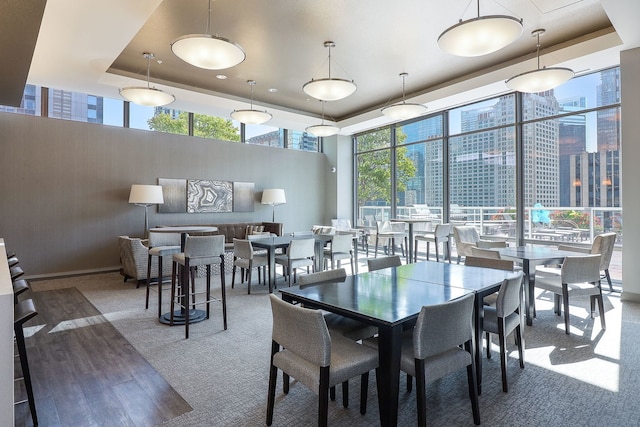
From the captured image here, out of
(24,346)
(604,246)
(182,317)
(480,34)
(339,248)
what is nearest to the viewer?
(24,346)

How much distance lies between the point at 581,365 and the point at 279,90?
20.7 feet

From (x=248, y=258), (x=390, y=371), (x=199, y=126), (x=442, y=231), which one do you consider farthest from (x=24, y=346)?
(x=199, y=126)

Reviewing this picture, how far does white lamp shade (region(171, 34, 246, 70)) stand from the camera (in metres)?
3.08

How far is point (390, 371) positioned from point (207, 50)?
3044 millimetres

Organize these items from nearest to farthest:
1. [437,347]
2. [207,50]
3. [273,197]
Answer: [437,347] < [207,50] < [273,197]

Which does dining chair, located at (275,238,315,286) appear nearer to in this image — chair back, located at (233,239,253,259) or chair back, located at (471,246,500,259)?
chair back, located at (233,239,253,259)

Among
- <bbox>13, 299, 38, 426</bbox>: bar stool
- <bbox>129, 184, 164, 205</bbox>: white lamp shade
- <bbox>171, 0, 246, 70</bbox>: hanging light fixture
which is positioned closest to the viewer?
<bbox>13, 299, 38, 426</bbox>: bar stool

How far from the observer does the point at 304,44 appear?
4984 millimetres

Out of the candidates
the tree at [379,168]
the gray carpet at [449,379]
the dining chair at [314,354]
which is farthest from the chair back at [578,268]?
the tree at [379,168]

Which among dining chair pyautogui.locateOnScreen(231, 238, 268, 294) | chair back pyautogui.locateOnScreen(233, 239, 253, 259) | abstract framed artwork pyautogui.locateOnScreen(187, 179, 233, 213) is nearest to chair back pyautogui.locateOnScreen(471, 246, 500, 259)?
dining chair pyautogui.locateOnScreen(231, 238, 268, 294)

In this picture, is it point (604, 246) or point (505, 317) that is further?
point (604, 246)

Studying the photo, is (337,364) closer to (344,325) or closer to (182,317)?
(344,325)

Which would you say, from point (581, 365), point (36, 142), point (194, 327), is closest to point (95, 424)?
point (194, 327)

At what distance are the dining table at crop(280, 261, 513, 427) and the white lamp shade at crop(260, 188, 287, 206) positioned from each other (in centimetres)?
Answer: 556
